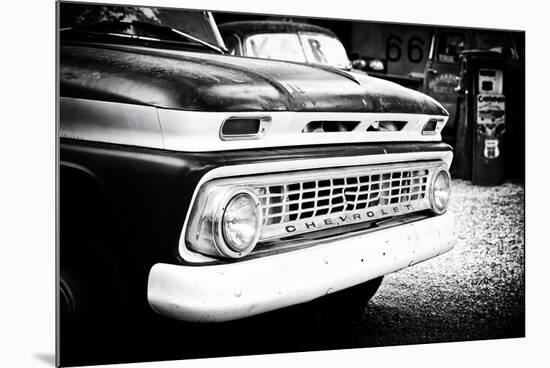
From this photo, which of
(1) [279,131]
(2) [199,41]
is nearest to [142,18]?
(2) [199,41]

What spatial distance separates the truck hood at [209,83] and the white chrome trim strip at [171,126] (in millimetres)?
A: 23

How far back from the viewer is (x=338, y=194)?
2.57m

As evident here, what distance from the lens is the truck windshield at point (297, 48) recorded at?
3.11 m

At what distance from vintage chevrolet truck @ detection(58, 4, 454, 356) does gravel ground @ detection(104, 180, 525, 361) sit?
27.8 inches

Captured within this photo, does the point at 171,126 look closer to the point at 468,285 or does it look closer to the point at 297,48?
the point at 297,48

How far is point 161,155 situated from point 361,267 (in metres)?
0.83

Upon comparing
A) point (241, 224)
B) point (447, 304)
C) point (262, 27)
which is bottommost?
point (447, 304)

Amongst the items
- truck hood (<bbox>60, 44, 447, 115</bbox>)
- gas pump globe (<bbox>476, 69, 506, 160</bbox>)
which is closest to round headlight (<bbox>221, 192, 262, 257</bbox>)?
truck hood (<bbox>60, 44, 447, 115</bbox>)

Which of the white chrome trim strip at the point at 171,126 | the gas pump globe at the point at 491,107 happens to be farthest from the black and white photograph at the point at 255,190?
the gas pump globe at the point at 491,107

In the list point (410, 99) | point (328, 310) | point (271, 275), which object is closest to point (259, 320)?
point (328, 310)

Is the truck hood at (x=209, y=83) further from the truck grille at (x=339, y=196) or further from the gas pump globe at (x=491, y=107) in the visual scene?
the gas pump globe at (x=491, y=107)

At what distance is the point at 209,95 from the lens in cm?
218

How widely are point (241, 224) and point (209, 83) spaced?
0.46m

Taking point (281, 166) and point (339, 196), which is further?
point (339, 196)
